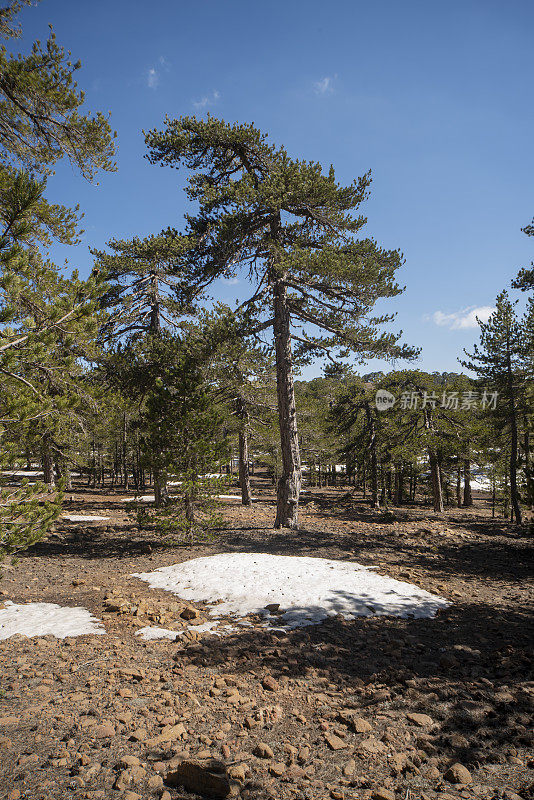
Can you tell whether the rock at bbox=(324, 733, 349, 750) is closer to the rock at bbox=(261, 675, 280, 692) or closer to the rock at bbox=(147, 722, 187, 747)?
the rock at bbox=(261, 675, 280, 692)

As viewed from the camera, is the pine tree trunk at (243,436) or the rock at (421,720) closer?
the rock at (421,720)

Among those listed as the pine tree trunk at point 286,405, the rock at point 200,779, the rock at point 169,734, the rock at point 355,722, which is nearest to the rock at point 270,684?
the rock at point 355,722

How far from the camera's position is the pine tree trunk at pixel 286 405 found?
1327 centimetres

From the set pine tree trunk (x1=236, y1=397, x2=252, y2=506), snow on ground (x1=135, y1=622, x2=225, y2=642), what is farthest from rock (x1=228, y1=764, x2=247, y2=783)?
pine tree trunk (x1=236, y1=397, x2=252, y2=506)

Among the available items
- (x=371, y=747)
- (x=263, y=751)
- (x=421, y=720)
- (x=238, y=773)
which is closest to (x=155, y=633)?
(x=263, y=751)

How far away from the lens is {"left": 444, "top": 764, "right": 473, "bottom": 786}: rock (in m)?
2.72

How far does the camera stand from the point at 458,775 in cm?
274

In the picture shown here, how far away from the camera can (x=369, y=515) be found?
20.9m

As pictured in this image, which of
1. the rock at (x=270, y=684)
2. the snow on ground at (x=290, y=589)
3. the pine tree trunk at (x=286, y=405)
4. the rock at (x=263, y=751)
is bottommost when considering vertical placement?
the snow on ground at (x=290, y=589)

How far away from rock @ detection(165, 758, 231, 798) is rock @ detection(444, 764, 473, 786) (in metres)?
1.60

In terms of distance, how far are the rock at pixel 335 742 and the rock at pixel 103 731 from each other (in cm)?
175

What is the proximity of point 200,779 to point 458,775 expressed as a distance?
6.06 feet

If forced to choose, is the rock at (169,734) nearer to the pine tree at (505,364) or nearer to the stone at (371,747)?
the stone at (371,747)

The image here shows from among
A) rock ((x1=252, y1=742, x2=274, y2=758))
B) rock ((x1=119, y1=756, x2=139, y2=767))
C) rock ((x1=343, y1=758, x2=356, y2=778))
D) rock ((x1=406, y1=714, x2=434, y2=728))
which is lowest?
rock ((x1=406, y1=714, x2=434, y2=728))
